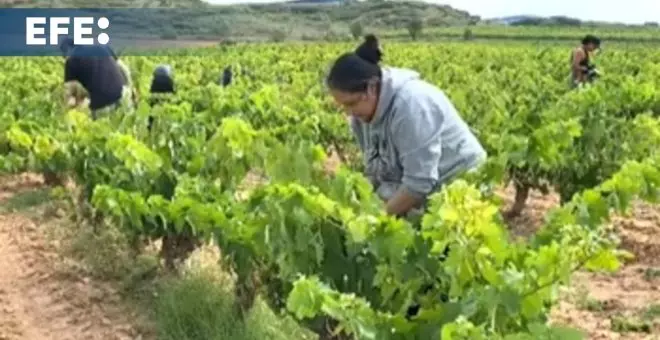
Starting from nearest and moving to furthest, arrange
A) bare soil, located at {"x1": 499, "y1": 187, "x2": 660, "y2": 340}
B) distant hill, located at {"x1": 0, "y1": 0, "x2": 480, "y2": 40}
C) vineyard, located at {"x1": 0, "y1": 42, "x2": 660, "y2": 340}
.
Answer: vineyard, located at {"x1": 0, "y1": 42, "x2": 660, "y2": 340}, bare soil, located at {"x1": 499, "y1": 187, "x2": 660, "y2": 340}, distant hill, located at {"x1": 0, "y1": 0, "x2": 480, "y2": 40}

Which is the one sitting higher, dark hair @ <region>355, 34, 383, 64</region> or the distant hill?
dark hair @ <region>355, 34, 383, 64</region>

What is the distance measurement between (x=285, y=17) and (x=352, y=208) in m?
81.3

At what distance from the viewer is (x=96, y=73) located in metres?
11.3

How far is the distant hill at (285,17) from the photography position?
7019 cm

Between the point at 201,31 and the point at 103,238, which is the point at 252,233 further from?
the point at 201,31

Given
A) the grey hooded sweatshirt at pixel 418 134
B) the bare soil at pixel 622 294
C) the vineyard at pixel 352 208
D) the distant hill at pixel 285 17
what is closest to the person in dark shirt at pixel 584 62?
the vineyard at pixel 352 208

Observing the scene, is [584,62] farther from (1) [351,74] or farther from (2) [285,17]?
(2) [285,17]

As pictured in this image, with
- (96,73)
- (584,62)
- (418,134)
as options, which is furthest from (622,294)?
(584,62)

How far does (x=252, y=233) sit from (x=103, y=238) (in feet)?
12.3

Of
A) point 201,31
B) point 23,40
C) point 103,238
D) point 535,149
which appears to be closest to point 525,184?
point 103,238

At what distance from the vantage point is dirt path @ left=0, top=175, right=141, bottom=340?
22.9 feet

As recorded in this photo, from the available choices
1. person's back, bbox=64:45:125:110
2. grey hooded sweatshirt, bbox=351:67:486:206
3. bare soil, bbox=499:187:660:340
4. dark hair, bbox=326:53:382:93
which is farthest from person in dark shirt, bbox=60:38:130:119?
dark hair, bbox=326:53:382:93

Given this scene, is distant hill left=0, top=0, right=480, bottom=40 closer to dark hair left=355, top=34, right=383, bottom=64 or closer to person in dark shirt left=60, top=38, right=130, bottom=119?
person in dark shirt left=60, top=38, right=130, bottom=119

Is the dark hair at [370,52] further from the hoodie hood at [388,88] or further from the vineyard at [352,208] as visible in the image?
the vineyard at [352,208]
